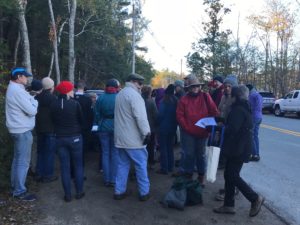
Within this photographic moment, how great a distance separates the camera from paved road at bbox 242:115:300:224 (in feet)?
20.0

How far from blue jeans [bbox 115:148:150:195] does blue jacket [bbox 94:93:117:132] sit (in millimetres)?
690

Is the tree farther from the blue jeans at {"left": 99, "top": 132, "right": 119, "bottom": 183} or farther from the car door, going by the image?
the blue jeans at {"left": 99, "top": 132, "right": 119, "bottom": 183}

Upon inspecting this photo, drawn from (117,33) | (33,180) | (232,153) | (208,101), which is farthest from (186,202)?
(117,33)

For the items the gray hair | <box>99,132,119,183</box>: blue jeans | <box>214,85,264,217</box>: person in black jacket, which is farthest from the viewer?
<box>99,132,119,183</box>: blue jeans

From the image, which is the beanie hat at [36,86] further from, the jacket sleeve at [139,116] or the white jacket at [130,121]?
the jacket sleeve at [139,116]

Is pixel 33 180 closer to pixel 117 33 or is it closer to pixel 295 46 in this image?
pixel 117 33

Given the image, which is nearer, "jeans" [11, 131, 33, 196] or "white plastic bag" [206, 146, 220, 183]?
"white plastic bag" [206, 146, 220, 183]

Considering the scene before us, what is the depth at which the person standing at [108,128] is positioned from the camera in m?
6.73

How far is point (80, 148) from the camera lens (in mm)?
6176

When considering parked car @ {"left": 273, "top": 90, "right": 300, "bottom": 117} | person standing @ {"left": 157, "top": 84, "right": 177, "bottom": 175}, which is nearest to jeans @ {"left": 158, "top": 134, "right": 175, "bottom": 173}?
person standing @ {"left": 157, "top": 84, "right": 177, "bottom": 175}

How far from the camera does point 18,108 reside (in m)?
5.92

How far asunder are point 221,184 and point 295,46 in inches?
1425

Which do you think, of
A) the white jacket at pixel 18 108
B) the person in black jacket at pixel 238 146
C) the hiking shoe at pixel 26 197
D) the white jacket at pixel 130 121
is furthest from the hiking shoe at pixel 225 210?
the white jacket at pixel 18 108

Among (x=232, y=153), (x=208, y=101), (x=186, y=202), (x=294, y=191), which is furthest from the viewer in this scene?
(x=294, y=191)
